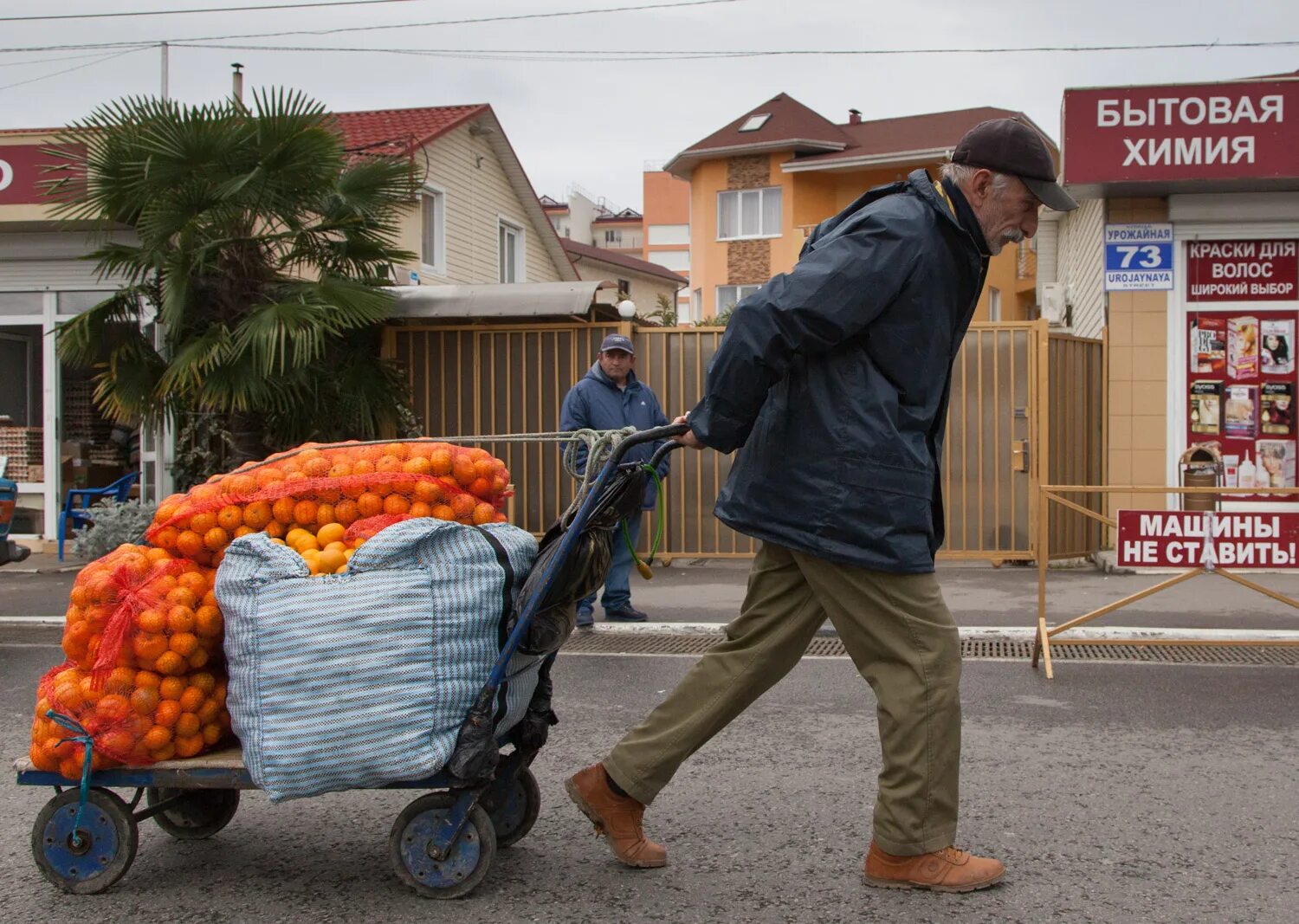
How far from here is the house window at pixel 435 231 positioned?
67.8 feet

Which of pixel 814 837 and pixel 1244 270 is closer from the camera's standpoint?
pixel 814 837

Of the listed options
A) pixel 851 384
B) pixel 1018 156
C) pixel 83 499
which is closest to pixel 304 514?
pixel 851 384

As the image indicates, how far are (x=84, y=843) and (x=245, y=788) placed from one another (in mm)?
506

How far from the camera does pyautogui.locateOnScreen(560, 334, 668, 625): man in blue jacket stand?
808 centimetres

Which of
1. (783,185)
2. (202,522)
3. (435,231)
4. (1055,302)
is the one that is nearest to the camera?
(202,522)

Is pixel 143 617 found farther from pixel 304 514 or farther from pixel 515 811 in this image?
pixel 515 811

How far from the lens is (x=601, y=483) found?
11.9 ft

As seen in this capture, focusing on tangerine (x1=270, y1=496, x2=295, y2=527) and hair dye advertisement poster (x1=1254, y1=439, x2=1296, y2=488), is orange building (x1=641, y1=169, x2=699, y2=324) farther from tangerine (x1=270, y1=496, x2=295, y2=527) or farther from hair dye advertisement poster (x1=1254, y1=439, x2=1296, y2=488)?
tangerine (x1=270, y1=496, x2=295, y2=527)

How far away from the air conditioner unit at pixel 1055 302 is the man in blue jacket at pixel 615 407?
855 centimetres

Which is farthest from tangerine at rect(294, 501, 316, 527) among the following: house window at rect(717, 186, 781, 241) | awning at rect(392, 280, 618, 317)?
house window at rect(717, 186, 781, 241)

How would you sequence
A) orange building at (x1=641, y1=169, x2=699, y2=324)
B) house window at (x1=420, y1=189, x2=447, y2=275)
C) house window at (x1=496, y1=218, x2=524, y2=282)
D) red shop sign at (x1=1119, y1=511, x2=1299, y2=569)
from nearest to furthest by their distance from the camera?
red shop sign at (x1=1119, y1=511, x2=1299, y2=569) → house window at (x1=420, y1=189, x2=447, y2=275) → house window at (x1=496, y1=218, x2=524, y2=282) → orange building at (x1=641, y1=169, x2=699, y2=324)

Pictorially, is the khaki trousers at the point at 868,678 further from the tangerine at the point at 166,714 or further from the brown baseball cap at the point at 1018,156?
the tangerine at the point at 166,714

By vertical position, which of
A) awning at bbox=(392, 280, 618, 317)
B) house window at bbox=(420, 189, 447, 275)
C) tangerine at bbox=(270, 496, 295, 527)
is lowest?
tangerine at bbox=(270, 496, 295, 527)

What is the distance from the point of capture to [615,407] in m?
8.16
